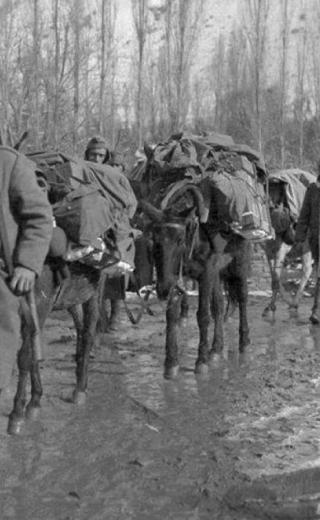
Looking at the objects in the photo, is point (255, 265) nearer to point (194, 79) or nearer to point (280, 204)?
point (280, 204)

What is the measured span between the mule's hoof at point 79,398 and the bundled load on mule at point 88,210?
109cm

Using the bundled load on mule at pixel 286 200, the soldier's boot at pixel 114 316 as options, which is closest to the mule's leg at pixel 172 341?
the soldier's boot at pixel 114 316

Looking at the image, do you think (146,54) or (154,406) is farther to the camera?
(146,54)

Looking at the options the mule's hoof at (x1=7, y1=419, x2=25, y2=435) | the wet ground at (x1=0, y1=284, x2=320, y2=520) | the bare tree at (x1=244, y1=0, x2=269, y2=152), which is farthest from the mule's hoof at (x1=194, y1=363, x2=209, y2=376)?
the bare tree at (x1=244, y1=0, x2=269, y2=152)

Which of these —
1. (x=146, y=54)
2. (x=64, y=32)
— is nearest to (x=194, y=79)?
(x=146, y=54)

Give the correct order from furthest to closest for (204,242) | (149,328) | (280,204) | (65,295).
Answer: (280,204), (149,328), (204,242), (65,295)

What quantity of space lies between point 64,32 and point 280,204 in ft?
39.4

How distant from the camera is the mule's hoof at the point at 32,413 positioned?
568 cm

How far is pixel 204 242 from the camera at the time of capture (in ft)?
25.1

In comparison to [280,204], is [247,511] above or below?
below

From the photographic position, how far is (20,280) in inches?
144

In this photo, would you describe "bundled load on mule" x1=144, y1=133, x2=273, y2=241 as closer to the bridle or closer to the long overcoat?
the bridle

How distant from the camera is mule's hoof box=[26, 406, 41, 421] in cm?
568

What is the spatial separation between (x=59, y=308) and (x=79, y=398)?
0.77m
